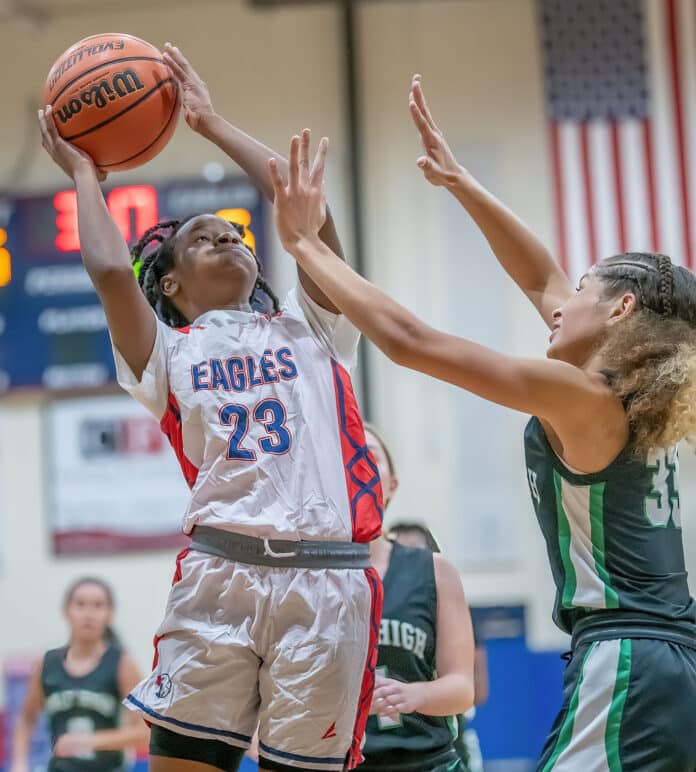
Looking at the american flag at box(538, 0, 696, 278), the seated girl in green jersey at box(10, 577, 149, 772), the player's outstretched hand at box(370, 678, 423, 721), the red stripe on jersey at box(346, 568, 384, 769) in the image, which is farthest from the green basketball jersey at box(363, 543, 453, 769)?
the american flag at box(538, 0, 696, 278)

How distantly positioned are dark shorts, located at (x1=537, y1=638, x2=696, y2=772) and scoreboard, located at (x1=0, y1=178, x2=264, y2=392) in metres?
5.52

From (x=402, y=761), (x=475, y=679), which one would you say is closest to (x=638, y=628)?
(x=402, y=761)

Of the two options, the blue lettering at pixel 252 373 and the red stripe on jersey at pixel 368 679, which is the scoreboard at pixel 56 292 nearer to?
the blue lettering at pixel 252 373

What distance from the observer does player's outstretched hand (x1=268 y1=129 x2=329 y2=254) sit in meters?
2.50

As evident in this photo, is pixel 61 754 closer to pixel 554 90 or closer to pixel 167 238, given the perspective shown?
pixel 167 238

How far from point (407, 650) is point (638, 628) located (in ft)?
3.20

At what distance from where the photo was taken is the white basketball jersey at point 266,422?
260 centimetres

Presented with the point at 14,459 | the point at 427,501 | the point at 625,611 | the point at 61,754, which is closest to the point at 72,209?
the point at 14,459

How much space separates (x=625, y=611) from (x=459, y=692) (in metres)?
0.84

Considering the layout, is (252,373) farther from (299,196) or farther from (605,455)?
(605,455)

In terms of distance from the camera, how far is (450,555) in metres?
7.60

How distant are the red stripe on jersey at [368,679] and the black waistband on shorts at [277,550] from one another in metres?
0.08

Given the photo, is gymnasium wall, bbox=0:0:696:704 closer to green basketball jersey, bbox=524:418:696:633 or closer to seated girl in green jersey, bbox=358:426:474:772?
seated girl in green jersey, bbox=358:426:474:772

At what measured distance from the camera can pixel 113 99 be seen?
9.42 ft
